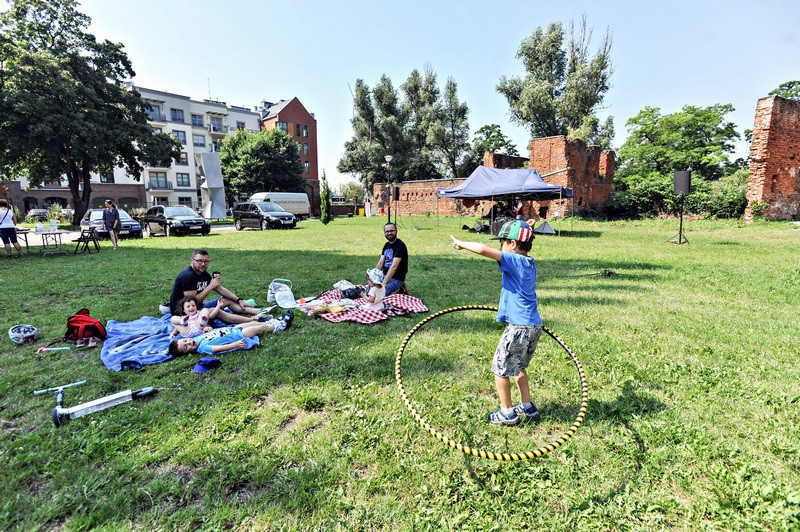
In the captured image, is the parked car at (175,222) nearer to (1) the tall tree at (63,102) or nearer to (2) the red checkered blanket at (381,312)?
(1) the tall tree at (63,102)

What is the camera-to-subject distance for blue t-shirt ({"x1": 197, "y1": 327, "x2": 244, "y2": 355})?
15.8 ft

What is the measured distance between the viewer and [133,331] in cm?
550

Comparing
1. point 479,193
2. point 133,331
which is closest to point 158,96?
point 479,193

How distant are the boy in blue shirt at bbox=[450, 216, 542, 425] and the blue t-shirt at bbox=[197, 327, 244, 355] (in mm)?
3438

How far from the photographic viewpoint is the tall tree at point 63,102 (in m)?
22.3

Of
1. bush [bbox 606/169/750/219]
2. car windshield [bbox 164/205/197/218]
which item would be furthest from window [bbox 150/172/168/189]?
bush [bbox 606/169/750/219]

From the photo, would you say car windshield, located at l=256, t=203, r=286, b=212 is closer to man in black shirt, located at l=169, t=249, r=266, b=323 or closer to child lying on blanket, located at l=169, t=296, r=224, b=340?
man in black shirt, located at l=169, t=249, r=266, b=323

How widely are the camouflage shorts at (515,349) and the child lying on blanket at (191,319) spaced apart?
4111 mm

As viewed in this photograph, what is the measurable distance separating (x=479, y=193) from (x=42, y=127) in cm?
2553

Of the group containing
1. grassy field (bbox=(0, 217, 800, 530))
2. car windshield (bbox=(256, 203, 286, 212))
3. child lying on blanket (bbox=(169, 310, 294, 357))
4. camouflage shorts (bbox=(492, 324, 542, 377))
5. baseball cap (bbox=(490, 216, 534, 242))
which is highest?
car windshield (bbox=(256, 203, 286, 212))

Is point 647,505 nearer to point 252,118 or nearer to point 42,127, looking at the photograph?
point 42,127

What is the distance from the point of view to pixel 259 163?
4472 cm

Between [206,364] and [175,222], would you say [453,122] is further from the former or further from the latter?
[206,364]

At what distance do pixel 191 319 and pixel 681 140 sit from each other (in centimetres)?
4298
